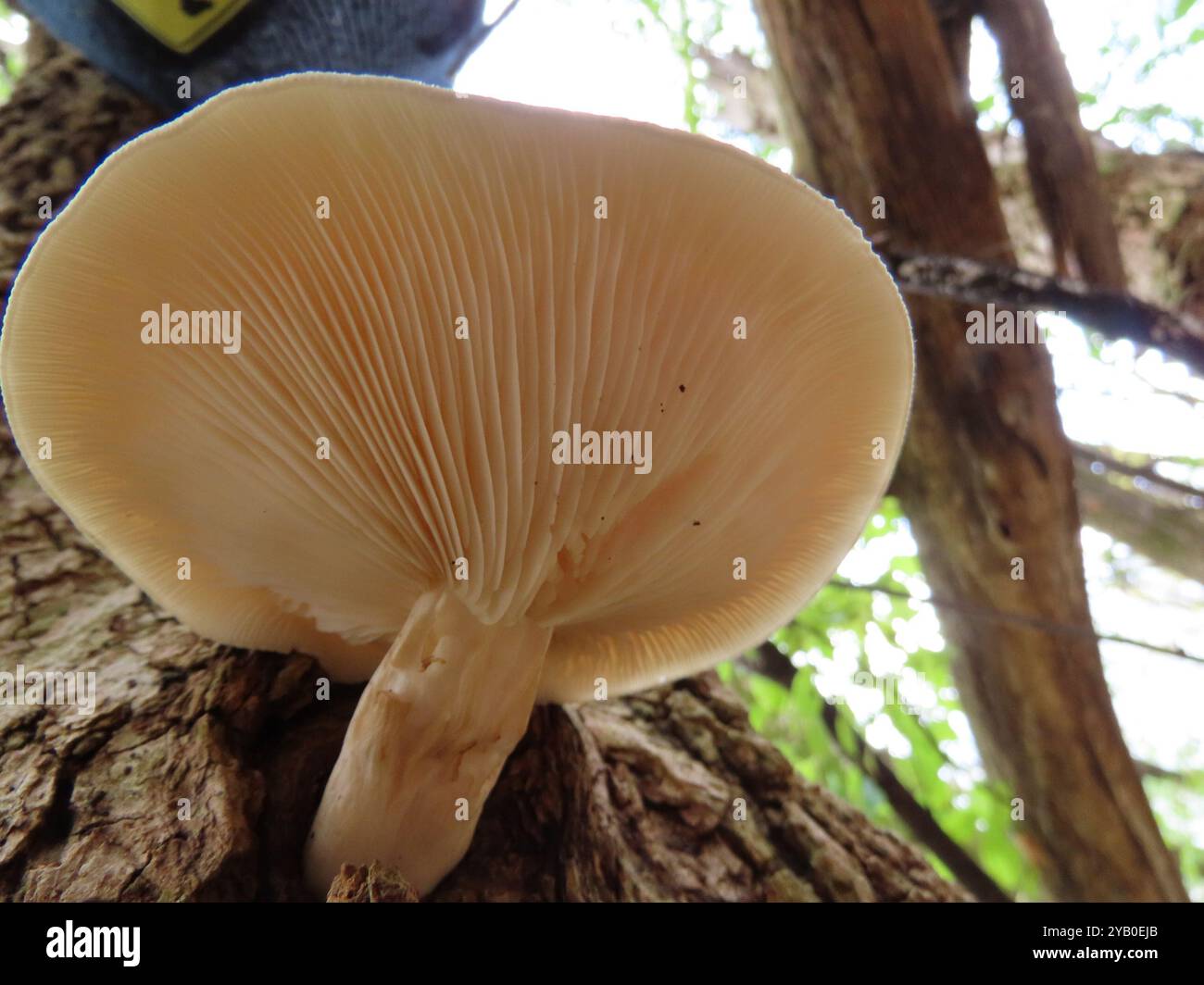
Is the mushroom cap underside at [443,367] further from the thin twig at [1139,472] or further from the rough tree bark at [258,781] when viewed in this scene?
the thin twig at [1139,472]

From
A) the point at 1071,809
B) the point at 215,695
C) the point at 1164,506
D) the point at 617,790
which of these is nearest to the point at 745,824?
the point at 617,790

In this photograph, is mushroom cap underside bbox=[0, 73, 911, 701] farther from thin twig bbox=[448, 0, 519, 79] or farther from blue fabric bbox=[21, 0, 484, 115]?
thin twig bbox=[448, 0, 519, 79]

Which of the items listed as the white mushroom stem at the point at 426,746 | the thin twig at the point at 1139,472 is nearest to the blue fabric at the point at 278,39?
the white mushroom stem at the point at 426,746

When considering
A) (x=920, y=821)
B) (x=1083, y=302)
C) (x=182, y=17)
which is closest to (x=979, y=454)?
(x=1083, y=302)

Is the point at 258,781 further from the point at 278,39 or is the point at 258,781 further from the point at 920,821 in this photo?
the point at 920,821

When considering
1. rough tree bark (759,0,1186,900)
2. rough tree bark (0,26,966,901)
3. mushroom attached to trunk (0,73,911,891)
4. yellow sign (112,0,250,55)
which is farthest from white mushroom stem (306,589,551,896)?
rough tree bark (759,0,1186,900)
